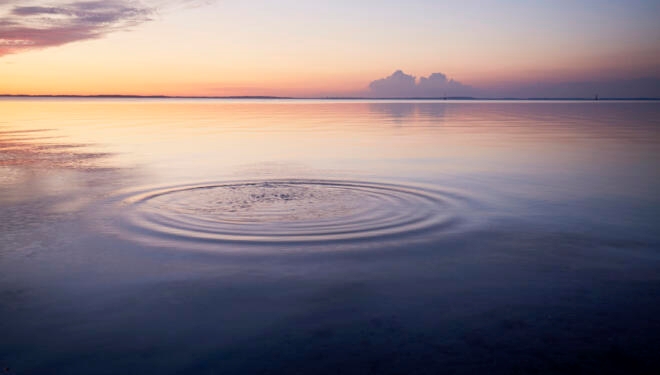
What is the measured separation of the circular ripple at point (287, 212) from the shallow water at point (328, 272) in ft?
0.22

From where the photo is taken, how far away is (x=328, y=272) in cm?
766

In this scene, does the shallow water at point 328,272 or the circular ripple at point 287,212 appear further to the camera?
the circular ripple at point 287,212

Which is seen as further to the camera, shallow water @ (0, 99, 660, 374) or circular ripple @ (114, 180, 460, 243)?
circular ripple @ (114, 180, 460, 243)

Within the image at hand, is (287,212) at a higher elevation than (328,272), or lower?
higher

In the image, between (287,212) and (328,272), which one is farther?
(287,212)

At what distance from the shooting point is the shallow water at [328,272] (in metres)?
5.33

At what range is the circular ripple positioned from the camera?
9.75 meters

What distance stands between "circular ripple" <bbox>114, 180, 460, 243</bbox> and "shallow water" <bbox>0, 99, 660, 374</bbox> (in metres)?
0.07

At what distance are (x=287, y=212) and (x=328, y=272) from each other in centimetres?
382

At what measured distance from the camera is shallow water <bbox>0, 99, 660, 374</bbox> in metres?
5.33

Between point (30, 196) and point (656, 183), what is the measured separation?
17544 mm

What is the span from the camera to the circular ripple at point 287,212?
9.75m

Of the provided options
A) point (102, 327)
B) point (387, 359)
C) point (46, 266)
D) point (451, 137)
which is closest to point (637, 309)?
point (387, 359)

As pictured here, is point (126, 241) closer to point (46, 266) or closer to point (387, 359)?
point (46, 266)
